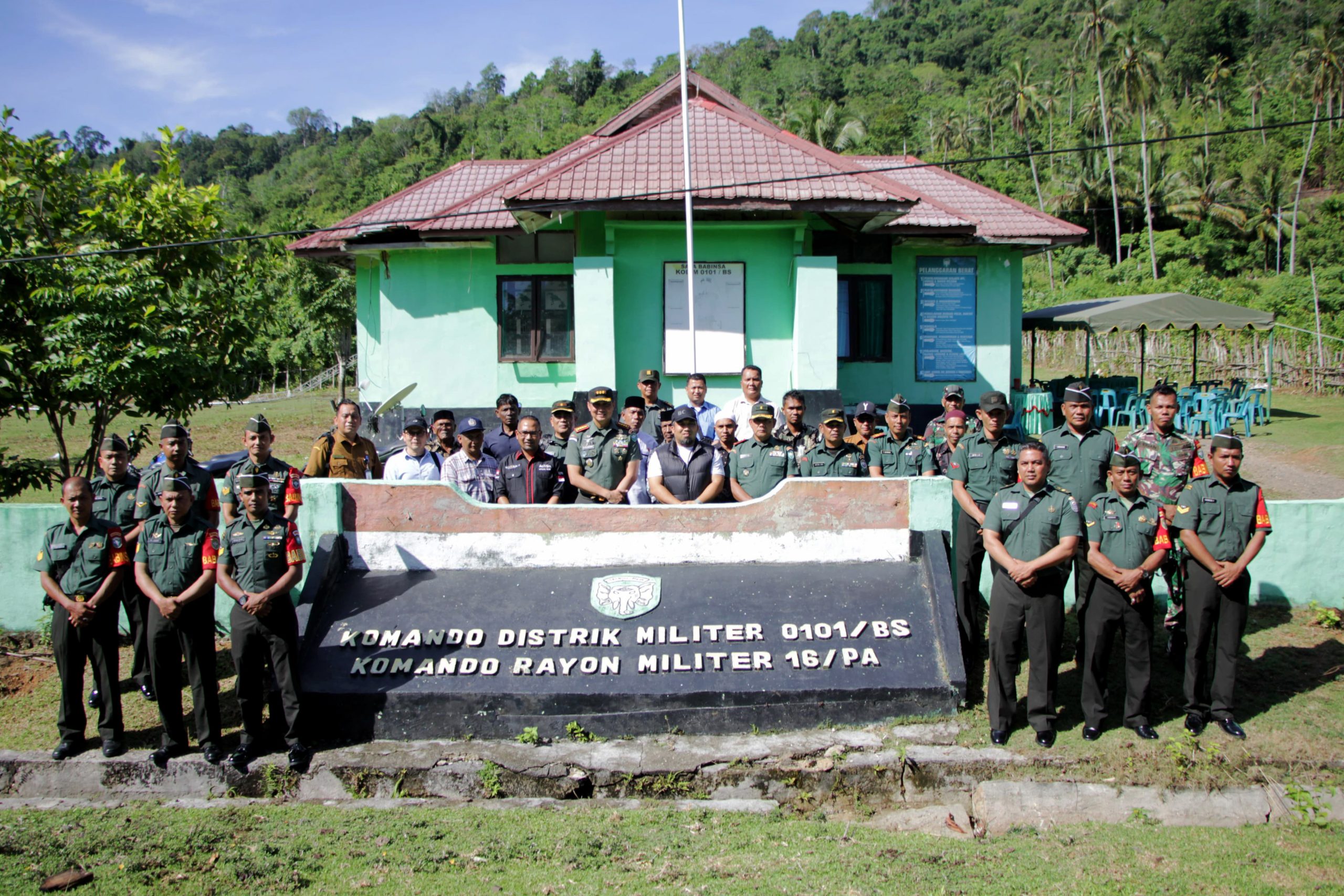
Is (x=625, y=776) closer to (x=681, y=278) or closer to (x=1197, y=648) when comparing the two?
(x=1197, y=648)

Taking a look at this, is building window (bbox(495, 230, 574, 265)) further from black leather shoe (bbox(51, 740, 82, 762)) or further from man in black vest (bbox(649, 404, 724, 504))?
black leather shoe (bbox(51, 740, 82, 762))

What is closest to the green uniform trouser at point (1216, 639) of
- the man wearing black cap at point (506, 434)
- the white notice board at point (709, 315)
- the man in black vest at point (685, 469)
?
the man in black vest at point (685, 469)

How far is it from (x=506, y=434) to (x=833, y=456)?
8.92 ft

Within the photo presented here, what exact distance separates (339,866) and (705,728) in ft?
6.95

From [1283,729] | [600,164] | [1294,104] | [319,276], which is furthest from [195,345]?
[1294,104]

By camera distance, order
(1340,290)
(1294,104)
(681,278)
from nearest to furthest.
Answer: (681,278), (1340,290), (1294,104)

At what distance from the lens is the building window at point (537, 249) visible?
480 inches

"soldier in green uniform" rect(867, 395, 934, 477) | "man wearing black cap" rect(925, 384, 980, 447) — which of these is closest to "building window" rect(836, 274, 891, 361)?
"man wearing black cap" rect(925, 384, 980, 447)

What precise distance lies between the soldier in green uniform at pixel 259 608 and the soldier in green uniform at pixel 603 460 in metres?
2.16

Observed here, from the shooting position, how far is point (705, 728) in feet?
17.5

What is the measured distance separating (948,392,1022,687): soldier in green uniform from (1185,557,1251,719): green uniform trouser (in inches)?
50.0

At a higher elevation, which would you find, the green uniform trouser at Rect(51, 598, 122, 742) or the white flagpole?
the white flagpole

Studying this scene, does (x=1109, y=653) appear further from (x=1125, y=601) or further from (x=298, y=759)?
(x=298, y=759)

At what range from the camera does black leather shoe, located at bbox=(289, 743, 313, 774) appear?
5121 mm
